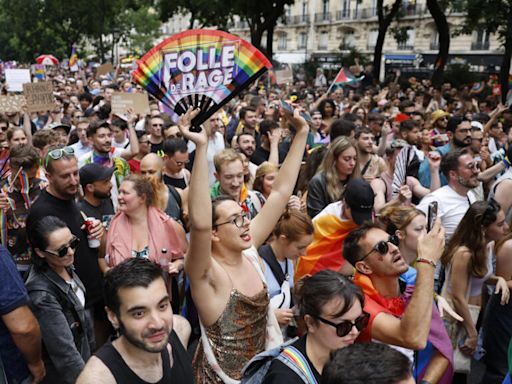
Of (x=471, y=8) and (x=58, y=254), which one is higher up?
(x=471, y=8)

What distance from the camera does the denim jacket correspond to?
2875 millimetres

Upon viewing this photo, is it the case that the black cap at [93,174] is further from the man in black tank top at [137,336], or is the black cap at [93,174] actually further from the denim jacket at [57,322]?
the man in black tank top at [137,336]

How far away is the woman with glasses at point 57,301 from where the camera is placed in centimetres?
288

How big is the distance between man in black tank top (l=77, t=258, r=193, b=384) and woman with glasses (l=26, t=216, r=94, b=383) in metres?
0.83

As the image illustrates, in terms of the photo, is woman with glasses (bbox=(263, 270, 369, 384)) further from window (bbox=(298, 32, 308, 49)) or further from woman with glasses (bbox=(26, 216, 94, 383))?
window (bbox=(298, 32, 308, 49))

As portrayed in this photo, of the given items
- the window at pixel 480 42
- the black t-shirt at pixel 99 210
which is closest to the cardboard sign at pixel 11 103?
the black t-shirt at pixel 99 210

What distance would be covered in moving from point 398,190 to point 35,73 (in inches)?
747

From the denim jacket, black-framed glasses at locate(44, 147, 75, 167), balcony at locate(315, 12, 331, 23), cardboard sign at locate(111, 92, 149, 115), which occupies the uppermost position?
balcony at locate(315, 12, 331, 23)

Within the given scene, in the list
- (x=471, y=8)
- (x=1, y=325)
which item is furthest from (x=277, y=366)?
(x=471, y=8)

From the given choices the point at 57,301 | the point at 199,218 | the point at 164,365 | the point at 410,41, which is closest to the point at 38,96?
the point at 57,301

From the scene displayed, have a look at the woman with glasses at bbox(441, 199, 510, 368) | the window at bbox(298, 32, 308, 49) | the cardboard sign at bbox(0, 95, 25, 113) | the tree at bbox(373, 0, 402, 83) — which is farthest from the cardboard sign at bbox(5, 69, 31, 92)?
the window at bbox(298, 32, 308, 49)

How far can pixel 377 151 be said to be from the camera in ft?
25.1

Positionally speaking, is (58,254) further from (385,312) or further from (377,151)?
(377,151)

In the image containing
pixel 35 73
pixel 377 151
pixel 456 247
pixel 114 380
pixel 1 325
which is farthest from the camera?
pixel 35 73
